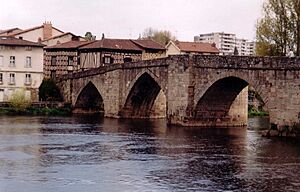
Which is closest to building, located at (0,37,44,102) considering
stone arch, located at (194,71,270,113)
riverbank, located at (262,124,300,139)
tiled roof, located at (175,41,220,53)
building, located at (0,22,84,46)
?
building, located at (0,22,84,46)

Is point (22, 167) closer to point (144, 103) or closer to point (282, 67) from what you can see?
point (282, 67)

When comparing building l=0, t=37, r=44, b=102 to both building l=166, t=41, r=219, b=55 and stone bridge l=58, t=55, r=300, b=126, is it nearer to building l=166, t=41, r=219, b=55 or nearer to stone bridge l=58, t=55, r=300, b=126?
stone bridge l=58, t=55, r=300, b=126

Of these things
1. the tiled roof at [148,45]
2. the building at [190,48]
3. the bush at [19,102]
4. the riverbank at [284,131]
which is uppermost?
the building at [190,48]

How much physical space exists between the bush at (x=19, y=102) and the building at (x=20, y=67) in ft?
12.2

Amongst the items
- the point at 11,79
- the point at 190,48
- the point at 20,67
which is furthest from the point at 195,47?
the point at 11,79

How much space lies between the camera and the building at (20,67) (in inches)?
2245

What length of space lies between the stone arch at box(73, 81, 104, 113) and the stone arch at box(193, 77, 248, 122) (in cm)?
1760

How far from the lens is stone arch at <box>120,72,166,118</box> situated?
44719mm

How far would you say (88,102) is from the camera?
55.5 meters

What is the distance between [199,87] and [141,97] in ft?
33.3

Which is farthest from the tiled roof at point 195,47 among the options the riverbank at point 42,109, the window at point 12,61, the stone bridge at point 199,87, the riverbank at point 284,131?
the riverbank at point 284,131

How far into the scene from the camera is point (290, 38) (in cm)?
4366

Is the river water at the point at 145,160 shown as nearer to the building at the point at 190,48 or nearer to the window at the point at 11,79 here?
the window at the point at 11,79

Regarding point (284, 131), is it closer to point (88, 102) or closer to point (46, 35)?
point (88, 102)
